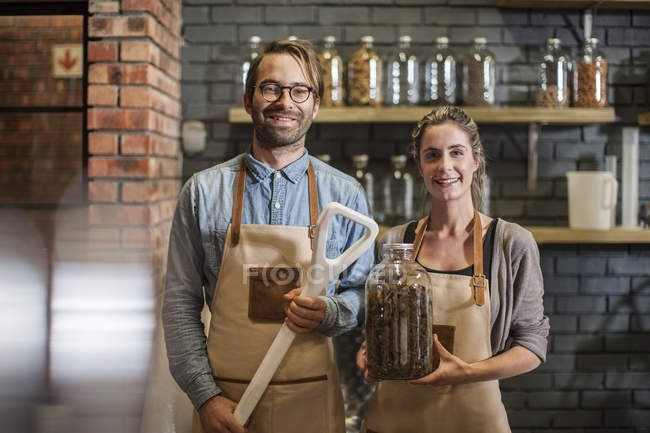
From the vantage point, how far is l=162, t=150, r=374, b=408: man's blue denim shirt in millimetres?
1521

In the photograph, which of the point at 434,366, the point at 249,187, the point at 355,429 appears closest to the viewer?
the point at 434,366

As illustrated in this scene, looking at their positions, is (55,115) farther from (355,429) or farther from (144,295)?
(355,429)

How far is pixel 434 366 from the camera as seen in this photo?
4.72 feet

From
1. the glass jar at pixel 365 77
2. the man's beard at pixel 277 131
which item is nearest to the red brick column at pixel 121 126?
the glass jar at pixel 365 77

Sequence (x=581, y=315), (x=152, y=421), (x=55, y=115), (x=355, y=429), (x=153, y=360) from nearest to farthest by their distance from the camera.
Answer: (x=152, y=421)
(x=153, y=360)
(x=55, y=115)
(x=355, y=429)
(x=581, y=315)

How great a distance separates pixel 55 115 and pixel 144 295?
0.75 meters

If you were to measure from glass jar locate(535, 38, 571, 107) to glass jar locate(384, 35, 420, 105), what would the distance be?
51 centimetres

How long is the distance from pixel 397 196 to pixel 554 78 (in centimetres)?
80

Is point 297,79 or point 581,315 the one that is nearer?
point 297,79

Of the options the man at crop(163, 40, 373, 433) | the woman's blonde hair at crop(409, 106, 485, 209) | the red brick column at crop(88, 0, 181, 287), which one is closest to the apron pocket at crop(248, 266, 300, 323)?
the man at crop(163, 40, 373, 433)

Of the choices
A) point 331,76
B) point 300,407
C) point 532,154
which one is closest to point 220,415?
point 300,407

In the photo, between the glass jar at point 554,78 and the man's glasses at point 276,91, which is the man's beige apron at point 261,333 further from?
the glass jar at point 554,78

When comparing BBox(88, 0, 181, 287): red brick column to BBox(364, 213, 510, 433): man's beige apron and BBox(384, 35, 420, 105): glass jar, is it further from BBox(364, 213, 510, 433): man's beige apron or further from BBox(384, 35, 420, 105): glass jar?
BBox(364, 213, 510, 433): man's beige apron

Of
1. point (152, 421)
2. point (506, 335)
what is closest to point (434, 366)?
point (506, 335)
